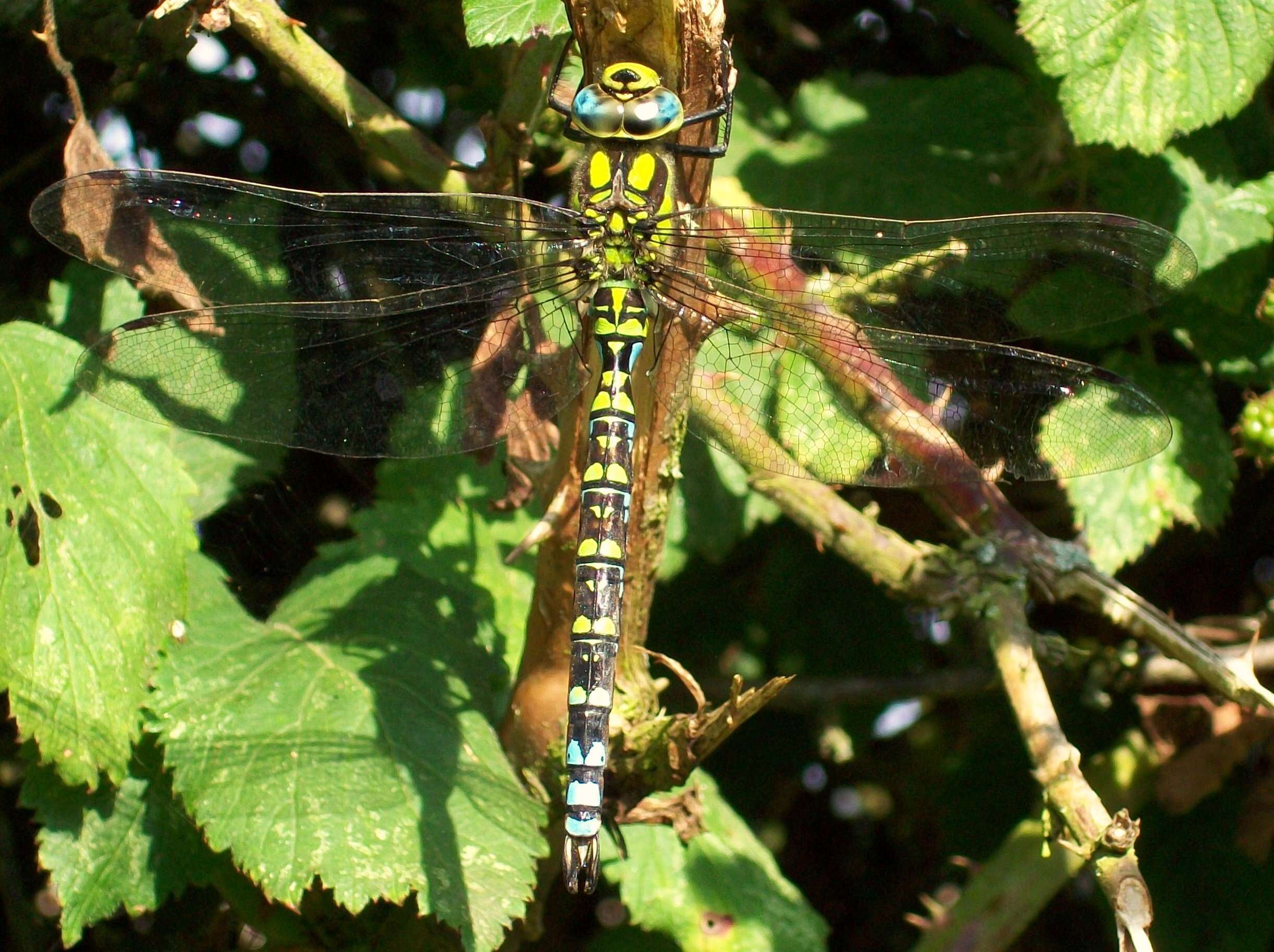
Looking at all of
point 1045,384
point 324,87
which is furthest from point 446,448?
point 1045,384

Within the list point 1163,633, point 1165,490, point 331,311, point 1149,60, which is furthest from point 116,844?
point 1149,60

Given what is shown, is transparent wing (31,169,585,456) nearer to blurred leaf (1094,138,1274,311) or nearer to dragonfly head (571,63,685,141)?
dragonfly head (571,63,685,141)

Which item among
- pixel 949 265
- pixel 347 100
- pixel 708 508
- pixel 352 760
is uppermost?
pixel 347 100

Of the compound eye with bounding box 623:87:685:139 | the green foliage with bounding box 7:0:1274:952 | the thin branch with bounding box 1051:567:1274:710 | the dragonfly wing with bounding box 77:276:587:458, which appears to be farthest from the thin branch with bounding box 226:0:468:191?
the thin branch with bounding box 1051:567:1274:710

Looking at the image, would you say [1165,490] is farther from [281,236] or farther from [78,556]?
[78,556]

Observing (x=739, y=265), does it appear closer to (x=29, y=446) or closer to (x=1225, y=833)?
(x=29, y=446)

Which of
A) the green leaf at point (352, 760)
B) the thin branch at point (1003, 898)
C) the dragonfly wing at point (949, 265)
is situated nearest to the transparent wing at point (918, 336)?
the dragonfly wing at point (949, 265)
